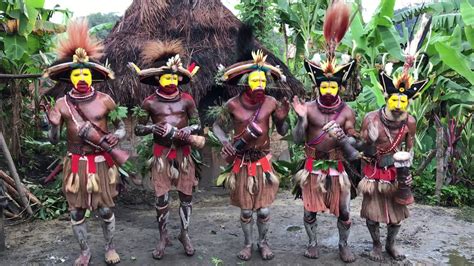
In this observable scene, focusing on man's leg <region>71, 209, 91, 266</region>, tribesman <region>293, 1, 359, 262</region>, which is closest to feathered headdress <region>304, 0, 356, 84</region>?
tribesman <region>293, 1, 359, 262</region>

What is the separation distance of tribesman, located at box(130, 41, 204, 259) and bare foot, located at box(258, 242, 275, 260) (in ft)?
2.15

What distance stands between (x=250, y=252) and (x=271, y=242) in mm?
623

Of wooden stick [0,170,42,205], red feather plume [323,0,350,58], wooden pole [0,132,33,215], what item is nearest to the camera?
red feather plume [323,0,350,58]

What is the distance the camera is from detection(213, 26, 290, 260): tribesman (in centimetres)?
414

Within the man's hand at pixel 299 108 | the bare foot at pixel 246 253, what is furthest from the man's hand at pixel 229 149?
the bare foot at pixel 246 253

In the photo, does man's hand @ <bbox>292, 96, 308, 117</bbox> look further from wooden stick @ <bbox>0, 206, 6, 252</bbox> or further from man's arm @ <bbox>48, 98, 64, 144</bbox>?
wooden stick @ <bbox>0, 206, 6, 252</bbox>

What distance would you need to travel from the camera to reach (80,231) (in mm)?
4078

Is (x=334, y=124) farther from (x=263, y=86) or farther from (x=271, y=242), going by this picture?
(x=271, y=242)

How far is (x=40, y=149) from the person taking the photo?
7.04m

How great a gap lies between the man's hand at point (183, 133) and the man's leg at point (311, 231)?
→ 1.30 m

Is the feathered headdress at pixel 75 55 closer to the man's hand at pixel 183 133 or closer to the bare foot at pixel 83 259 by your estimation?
the man's hand at pixel 183 133

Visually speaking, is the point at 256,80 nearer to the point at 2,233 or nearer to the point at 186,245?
the point at 186,245

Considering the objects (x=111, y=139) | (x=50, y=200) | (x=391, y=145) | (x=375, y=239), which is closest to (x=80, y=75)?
(x=111, y=139)

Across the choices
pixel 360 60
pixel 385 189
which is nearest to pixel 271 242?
pixel 385 189
